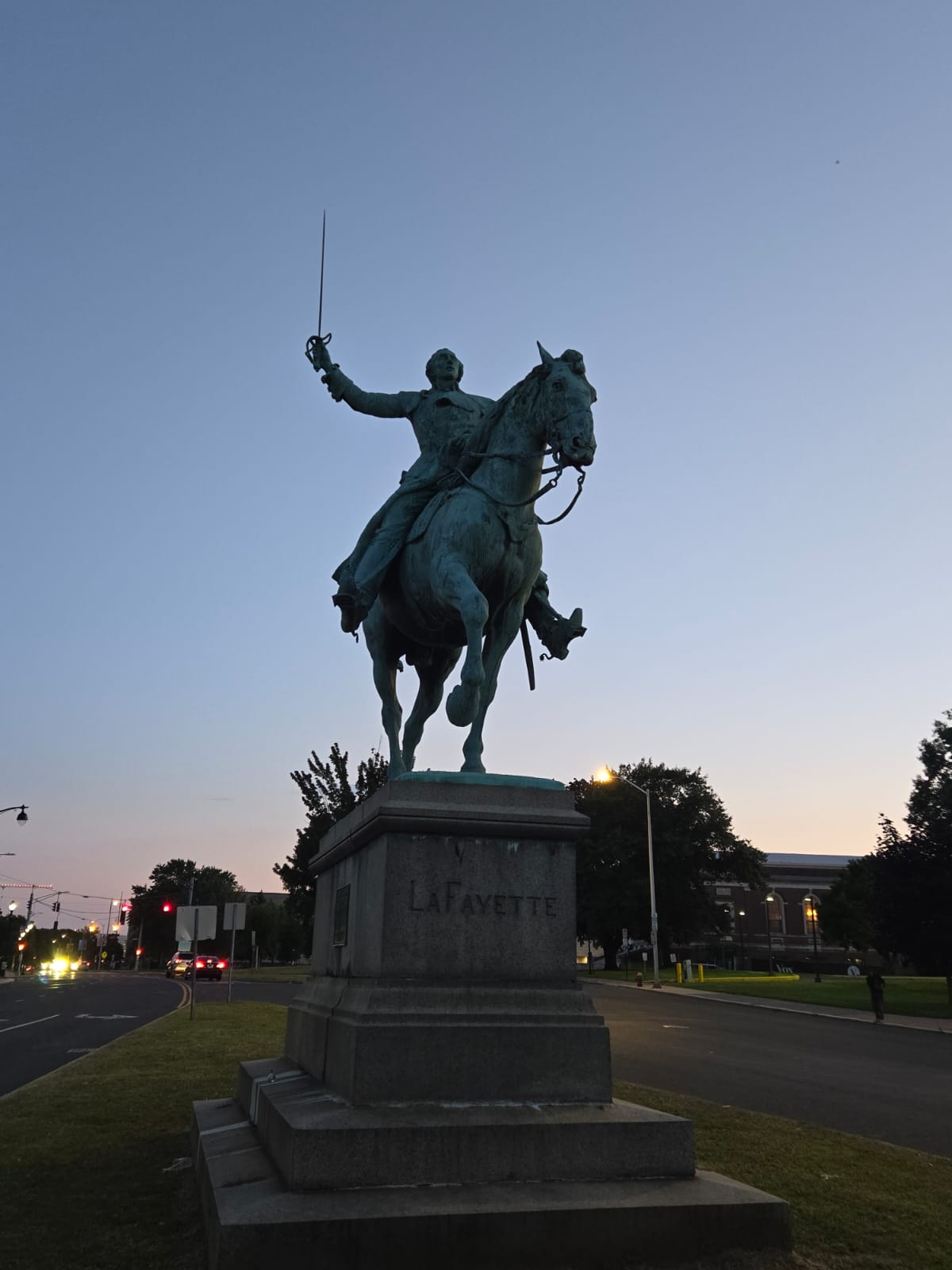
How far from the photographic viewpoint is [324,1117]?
183 inches

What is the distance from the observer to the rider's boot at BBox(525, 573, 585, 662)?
7.25 meters

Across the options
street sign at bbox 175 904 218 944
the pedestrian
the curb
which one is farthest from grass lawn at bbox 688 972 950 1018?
the curb

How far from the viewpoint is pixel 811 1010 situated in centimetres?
3241

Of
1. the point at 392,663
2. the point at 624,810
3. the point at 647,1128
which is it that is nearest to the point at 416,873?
the point at 647,1128

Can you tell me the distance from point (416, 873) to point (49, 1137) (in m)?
5.01

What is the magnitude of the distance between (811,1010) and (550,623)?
29801 mm

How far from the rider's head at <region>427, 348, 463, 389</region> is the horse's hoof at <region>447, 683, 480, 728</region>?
2705 millimetres

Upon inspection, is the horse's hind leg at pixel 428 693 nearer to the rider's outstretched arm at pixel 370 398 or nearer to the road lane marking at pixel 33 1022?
the rider's outstretched arm at pixel 370 398

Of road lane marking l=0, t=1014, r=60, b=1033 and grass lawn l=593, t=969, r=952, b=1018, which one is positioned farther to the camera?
grass lawn l=593, t=969, r=952, b=1018

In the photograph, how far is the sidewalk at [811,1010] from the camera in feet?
89.1

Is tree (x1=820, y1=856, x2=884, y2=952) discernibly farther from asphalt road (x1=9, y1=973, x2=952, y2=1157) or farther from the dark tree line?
asphalt road (x1=9, y1=973, x2=952, y2=1157)

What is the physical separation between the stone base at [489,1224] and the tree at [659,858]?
55.3 m

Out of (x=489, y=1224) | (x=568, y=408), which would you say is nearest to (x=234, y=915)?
(x=568, y=408)

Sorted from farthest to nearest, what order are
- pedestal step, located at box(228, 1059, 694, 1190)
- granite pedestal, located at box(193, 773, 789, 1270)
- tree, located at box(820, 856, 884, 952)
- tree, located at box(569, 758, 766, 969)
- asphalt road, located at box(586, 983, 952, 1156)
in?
tree, located at box(820, 856, 884, 952)
tree, located at box(569, 758, 766, 969)
asphalt road, located at box(586, 983, 952, 1156)
pedestal step, located at box(228, 1059, 694, 1190)
granite pedestal, located at box(193, 773, 789, 1270)
